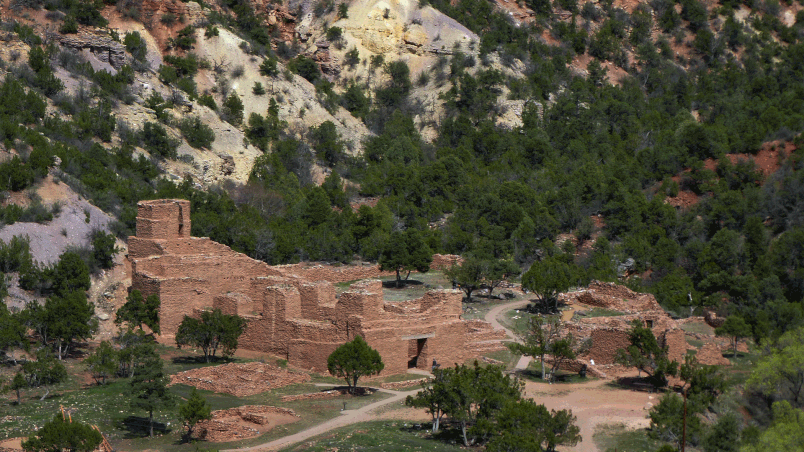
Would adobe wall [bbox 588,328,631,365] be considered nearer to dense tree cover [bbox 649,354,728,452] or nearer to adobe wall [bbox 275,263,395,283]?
dense tree cover [bbox 649,354,728,452]

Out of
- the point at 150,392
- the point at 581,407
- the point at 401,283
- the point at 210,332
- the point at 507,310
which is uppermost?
the point at 401,283

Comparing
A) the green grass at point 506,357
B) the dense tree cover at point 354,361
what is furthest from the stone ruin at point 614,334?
the dense tree cover at point 354,361

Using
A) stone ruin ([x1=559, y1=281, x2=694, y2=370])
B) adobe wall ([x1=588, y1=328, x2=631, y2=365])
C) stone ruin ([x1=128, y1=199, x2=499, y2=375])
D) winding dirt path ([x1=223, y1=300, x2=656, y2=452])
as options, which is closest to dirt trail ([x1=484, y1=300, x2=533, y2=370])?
stone ruin ([x1=128, y1=199, x2=499, y2=375])

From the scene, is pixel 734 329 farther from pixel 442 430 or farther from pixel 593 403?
pixel 442 430

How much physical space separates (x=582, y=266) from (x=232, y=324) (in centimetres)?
2989

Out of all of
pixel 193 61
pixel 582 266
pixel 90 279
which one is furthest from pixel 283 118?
pixel 90 279

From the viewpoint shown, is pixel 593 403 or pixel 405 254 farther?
pixel 405 254

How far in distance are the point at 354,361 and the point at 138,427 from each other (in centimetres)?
837

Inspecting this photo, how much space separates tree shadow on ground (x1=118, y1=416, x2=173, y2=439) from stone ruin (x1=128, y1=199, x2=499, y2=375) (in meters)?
9.75

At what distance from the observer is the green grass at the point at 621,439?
31.8 m

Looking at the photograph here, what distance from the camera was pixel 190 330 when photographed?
134 ft

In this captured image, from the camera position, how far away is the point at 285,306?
42625 mm

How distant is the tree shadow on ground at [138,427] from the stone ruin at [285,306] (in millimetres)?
9748

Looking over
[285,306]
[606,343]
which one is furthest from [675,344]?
[285,306]
